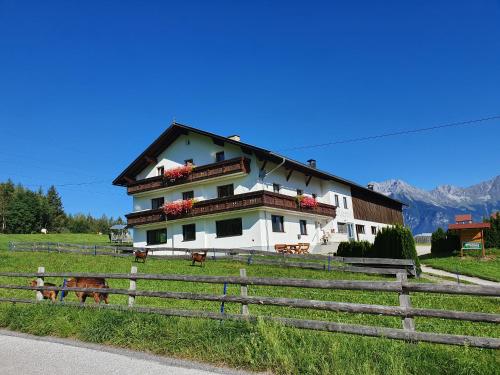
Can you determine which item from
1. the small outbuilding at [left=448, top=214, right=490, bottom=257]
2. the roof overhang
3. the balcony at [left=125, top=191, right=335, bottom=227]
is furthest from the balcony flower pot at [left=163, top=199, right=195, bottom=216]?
the small outbuilding at [left=448, top=214, right=490, bottom=257]

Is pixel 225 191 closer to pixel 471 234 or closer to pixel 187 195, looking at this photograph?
pixel 187 195

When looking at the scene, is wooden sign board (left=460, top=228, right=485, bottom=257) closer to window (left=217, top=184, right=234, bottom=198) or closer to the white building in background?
the white building in background

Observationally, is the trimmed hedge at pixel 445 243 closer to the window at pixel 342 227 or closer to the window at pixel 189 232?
the window at pixel 342 227

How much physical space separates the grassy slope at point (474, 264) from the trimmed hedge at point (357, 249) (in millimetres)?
4668

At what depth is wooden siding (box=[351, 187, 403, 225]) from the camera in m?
46.2

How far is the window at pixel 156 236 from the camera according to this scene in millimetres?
37031

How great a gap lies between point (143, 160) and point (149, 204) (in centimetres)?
431

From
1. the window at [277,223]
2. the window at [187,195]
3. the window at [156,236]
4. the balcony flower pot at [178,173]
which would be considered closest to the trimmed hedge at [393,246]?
the window at [277,223]

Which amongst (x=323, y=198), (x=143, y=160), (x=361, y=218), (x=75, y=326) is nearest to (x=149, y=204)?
(x=143, y=160)

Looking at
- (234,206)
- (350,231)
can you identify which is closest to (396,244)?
(234,206)

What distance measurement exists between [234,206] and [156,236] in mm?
10093

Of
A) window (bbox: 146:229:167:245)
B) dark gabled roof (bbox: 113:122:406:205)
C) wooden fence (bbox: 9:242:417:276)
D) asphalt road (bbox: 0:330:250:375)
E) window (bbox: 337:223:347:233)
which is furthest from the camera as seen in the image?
window (bbox: 337:223:347:233)

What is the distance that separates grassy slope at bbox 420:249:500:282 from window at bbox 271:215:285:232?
1146cm

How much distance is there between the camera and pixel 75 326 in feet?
28.4
